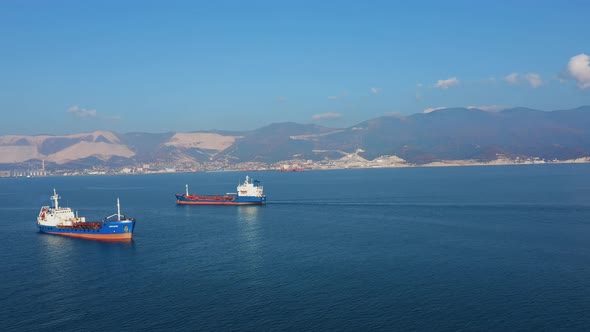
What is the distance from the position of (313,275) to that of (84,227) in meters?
31.3

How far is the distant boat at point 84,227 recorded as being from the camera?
167ft

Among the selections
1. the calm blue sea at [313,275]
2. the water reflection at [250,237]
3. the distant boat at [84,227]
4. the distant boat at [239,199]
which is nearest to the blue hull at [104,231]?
the distant boat at [84,227]

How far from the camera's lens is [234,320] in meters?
26.4

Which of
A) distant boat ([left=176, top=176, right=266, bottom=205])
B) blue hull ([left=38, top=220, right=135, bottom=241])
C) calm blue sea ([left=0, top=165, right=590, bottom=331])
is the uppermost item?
distant boat ([left=176, top=176, right=266, bottom=205])

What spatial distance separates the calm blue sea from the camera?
26.5 meters


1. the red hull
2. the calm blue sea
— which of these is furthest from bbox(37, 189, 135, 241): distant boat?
the calm blue sea

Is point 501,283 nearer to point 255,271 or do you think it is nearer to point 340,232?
point 255,271

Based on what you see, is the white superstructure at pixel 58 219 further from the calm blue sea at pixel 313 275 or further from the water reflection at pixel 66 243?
the calm blue sea at pixel 313 275

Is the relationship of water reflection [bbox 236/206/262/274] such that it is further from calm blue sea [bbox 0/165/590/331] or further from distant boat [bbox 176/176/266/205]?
distant boat [bbox 176/176/266/205]

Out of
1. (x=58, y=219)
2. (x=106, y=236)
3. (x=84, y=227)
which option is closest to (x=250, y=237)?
(x=106, y=236)

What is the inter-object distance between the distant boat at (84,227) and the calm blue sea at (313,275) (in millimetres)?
1694

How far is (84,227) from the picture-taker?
53.8 meters

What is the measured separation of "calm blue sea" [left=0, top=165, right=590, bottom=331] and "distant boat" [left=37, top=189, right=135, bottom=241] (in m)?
1.69

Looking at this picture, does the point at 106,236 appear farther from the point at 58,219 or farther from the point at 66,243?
the point at 58,219
